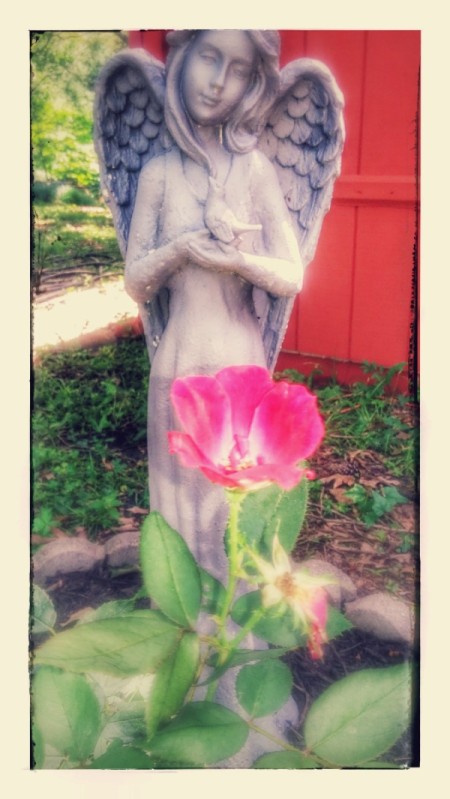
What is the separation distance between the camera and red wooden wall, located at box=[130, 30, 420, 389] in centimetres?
189

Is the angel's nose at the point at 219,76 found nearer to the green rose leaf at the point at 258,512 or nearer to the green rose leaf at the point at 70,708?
the green rose leaf at the point at 258,512

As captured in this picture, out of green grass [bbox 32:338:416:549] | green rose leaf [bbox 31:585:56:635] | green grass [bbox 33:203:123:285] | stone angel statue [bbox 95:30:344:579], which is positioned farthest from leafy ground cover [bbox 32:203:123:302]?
green rose leaf [bbox 31:585:56:635]

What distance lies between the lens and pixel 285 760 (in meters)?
0.76

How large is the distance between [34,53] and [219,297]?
396 mm

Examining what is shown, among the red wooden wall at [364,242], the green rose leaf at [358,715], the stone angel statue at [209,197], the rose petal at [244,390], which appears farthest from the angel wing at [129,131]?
the red wooden wall at [364,242]

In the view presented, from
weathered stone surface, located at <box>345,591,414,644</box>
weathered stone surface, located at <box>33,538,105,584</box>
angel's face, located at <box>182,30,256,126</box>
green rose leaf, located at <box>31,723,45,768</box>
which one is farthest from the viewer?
weathered stone surface, located at <box>33,538,105,584</box>

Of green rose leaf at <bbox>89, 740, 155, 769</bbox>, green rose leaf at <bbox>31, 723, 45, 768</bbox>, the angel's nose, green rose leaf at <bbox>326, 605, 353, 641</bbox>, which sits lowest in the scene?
green rose leaf at <bbox>31, 723, 45, 768</bbox>

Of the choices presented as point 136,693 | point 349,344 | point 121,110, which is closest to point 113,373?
point 349,344

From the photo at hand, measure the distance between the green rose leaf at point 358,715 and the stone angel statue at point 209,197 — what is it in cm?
41

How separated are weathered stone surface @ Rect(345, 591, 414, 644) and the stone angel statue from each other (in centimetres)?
50

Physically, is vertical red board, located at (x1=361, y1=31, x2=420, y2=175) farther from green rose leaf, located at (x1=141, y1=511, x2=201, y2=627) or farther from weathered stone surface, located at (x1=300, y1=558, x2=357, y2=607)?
green rose leaf, located at (x1=141, y1=511, x2=201, y2=627)

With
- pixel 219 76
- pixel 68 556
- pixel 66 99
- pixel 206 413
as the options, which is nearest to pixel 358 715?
pixel 206 413

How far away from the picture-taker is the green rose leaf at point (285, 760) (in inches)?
29.7

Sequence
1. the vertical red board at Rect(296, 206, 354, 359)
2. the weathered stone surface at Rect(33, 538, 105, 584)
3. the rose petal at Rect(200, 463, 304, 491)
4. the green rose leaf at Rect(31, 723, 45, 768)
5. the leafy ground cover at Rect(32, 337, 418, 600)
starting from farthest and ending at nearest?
the vertical red board at Rect(296, 206, 354, 359)
the leafy ground cover at Rect(32, 337, 418, 600)
the weathered stone surface at Rect(33, 538, 105, 584)
the green rose leaf at Rect(31, 723, 45, 768)
the rose petal at Rect(200, 463, 304, 491)
